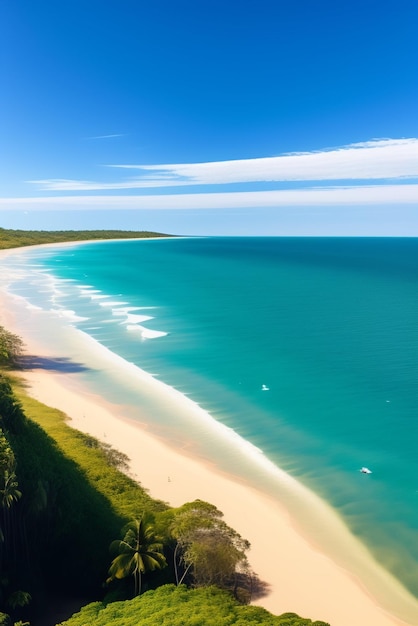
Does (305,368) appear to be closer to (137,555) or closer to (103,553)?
(103,553)

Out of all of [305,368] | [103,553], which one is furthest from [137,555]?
[305,368]

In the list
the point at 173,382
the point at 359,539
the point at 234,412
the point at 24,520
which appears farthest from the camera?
the point at 173,382

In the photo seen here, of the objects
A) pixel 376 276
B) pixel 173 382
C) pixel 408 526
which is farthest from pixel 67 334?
pixel 376 276

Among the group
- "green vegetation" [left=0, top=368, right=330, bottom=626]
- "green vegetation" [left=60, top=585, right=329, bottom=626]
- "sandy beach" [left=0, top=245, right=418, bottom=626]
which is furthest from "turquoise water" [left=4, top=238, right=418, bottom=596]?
"green vegetation" [left=60, top=585, right=329, bottom=626]

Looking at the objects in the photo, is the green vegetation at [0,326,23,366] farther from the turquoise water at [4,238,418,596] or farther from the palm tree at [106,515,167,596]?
the palm tree at [106,515,167,596]

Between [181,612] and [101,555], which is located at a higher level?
[181,612]

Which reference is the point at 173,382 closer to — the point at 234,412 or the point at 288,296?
the point at 234,412
